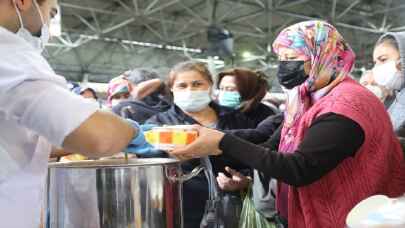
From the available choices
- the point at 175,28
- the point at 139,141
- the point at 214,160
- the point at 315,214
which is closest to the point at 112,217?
the point at 139,141

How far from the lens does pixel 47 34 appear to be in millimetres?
913

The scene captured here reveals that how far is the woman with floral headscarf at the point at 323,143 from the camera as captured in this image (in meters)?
1.09

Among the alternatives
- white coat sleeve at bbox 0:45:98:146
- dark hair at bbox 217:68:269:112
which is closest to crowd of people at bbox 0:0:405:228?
white coat sleeve at bbox 0:45:98:146

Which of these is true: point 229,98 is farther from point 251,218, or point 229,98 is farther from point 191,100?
point 251,218

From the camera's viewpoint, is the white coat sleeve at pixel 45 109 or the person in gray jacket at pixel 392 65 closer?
the white coat sleeve at pixel 45 109

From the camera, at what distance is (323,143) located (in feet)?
3.56

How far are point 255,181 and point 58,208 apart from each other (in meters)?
0.83

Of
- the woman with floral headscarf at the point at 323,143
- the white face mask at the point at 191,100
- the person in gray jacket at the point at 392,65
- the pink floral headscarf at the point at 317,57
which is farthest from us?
the white face mask at the point at 191,100

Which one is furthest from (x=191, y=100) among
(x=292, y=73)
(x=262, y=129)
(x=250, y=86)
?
(x=292, y=73)

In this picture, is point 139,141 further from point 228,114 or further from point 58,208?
point 228,114

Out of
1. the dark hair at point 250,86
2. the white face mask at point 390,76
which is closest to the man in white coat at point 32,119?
the white face mask at point 390,76

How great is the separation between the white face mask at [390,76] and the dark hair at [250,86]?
2.30 ft

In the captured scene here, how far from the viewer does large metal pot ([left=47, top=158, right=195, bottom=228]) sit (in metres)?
0.95

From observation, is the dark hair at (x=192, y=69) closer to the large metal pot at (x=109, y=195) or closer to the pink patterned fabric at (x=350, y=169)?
the pink patterned fabric at (x=350, y=169)
